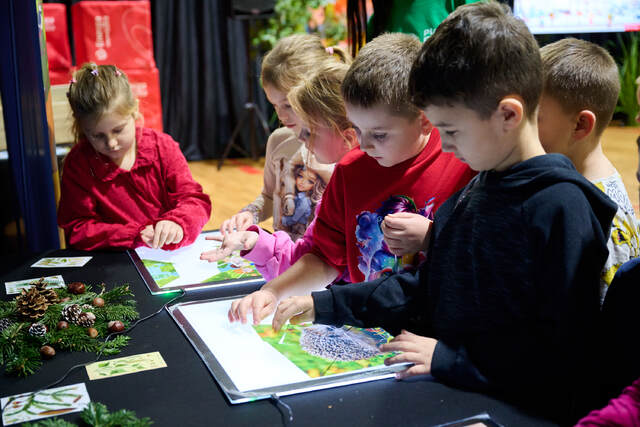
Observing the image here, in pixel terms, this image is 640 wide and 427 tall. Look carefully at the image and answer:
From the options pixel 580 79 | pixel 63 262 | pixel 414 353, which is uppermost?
pixel 580 79

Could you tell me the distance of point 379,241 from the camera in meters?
1.20

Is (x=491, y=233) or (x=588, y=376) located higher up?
(x=491, y=233)

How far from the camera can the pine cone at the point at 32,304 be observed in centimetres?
119

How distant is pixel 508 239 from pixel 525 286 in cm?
6

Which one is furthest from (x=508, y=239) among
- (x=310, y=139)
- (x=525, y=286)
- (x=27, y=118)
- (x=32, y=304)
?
(x=27, y=118)

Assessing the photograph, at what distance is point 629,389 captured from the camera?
76cm

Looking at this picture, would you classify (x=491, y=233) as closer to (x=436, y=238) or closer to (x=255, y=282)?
(x=436, y=238)

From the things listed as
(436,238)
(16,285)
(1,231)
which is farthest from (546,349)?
(1,231)

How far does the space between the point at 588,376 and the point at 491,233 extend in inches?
9.1

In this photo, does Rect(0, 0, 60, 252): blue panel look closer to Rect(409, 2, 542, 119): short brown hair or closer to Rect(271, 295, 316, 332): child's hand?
Rect(271, 295, 316, 332): child's hand

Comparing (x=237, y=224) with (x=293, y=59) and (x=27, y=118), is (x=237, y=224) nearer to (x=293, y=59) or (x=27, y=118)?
(x=293, y=59)

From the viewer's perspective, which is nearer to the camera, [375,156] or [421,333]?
[421,333]

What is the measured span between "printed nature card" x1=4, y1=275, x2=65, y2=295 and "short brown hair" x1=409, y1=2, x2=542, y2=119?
96cm

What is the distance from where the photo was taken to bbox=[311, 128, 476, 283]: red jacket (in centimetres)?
117
